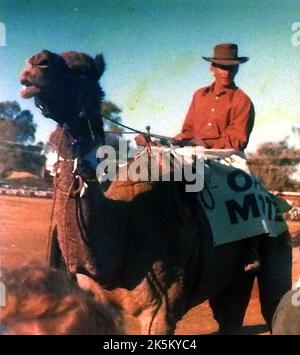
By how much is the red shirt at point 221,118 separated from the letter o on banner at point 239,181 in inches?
5.6

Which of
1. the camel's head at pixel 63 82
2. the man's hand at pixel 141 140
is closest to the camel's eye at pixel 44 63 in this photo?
the camel's head at pixel 63 82

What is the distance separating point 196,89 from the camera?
4184 mm

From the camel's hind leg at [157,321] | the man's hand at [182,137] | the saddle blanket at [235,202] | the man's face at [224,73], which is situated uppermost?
the man's face at [224,73]

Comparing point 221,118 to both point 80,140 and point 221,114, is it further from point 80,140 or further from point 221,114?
point 80,140

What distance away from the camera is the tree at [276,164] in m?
4.20

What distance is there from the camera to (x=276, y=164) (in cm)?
421

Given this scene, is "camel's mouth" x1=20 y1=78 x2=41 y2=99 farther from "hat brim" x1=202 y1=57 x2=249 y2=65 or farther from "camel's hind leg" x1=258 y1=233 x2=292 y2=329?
"camel's hind leg" x1=258 y1=233 x2=292 y2=329

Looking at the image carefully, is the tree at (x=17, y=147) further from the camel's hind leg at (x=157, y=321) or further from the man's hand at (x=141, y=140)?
the camel's hind leg at (x=157, y=321)

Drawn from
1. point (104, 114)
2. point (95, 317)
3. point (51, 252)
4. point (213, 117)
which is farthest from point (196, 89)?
point (95, 317)

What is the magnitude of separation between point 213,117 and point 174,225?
680mm

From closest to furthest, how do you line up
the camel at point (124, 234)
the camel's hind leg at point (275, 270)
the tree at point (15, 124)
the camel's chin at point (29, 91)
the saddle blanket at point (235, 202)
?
1. the camel's chin at point (29, 91)
2. the camel at point (124, 234)
3. the tree at point (15, 124)
4. the saddle blanket at point (235, 202)
5. the camel's hind leg at point (275, 270)

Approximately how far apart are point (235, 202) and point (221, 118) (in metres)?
0.46
